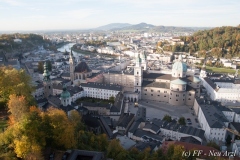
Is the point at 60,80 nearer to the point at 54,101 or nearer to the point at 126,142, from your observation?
the point at 54,101

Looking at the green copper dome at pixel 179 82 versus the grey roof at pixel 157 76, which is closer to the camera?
the green copper dome at pixel 179 82

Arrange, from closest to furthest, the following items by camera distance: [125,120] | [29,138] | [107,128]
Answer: [29,138] → [107,128] → [125,120]

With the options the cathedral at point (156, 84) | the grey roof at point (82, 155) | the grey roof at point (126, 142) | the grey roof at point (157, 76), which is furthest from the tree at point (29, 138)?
the grey roof at point (157, 76)

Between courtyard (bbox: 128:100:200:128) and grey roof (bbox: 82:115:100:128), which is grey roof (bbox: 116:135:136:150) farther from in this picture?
courtyard (bbox: 128:100:200:128)

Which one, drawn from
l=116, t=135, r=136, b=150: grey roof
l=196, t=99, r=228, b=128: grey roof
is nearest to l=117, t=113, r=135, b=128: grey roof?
l=116, t=135, r=136, b=150: grey roof

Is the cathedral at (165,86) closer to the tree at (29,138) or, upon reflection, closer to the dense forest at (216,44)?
the tree at (29,138)

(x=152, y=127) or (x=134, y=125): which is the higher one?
(x=152, y=127)

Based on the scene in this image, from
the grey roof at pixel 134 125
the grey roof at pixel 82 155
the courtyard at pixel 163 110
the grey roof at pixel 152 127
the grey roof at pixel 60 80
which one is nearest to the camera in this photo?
the grey roof at pixel 82 155

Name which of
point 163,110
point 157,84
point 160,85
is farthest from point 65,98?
point 160,85

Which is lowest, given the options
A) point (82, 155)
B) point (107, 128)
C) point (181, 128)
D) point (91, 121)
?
point (181, 128)
